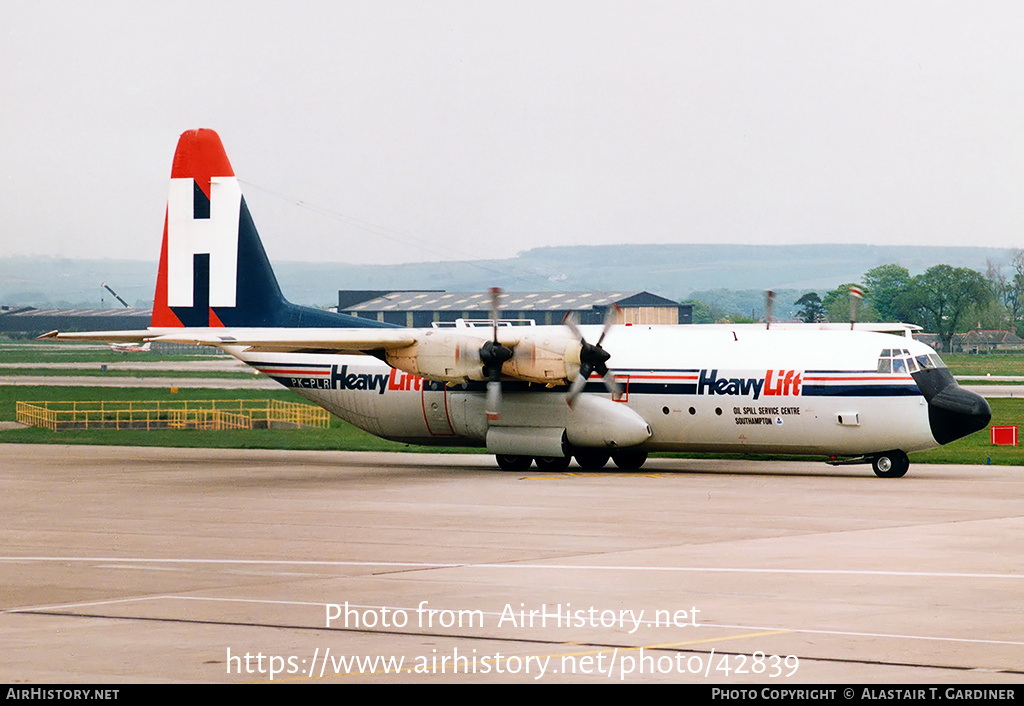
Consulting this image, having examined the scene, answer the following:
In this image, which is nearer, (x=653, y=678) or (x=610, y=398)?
(x=653, y=678)

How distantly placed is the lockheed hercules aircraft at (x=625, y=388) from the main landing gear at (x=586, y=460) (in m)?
0.04

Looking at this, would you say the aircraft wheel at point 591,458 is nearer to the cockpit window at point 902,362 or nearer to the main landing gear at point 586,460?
the main landing gear at point 586,460

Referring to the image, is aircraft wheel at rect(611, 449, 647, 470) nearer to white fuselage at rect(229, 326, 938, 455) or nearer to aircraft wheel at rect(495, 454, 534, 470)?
white fuselage at rect(229, 326, 938, 455)

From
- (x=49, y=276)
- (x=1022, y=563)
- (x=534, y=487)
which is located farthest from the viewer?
(x=49, y=276)

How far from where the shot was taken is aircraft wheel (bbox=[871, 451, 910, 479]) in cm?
3122

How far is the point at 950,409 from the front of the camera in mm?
30031

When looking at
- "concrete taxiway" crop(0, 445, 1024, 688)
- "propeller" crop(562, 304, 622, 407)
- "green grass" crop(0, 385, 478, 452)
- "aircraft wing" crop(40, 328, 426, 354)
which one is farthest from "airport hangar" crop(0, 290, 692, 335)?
"concrete taxiway" crop(0, 445, 1024, 688)

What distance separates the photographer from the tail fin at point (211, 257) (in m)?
38.6

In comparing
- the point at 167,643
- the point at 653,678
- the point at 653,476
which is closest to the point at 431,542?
the point at 167,643

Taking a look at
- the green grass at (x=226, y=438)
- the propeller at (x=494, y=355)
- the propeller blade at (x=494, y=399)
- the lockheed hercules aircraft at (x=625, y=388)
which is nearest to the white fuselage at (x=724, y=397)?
the lockheed hercules aircraft at (x=625, y=388)

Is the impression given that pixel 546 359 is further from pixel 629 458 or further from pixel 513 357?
pixel 629 458

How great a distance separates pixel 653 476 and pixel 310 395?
11.0 m

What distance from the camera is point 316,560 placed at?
1802 cm

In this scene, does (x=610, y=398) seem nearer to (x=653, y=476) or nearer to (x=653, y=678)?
(x=653, y=476)
